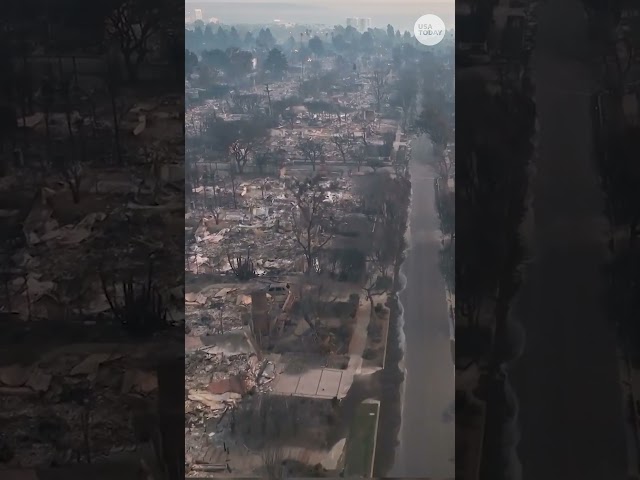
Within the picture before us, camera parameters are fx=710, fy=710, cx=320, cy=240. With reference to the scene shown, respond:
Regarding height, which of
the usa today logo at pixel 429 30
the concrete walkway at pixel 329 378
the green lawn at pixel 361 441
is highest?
the usa today logo at pixel 429 30

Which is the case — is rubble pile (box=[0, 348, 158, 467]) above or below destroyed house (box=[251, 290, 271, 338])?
below

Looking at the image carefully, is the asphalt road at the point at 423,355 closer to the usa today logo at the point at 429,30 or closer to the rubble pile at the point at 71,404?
the usa today logo at the point at 429,30
